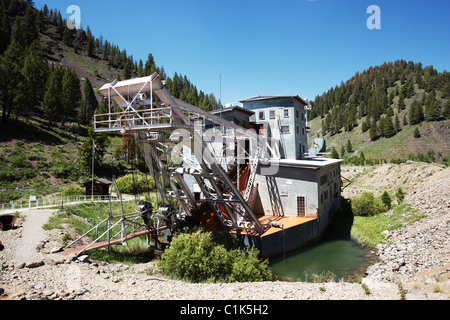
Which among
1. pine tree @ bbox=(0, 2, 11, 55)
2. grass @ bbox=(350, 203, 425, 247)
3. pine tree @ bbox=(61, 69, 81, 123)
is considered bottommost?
grass @ bbox=(350, 203, 425, 247)

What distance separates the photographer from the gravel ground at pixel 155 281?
8.24 m

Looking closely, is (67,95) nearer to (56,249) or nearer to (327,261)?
(56,249)

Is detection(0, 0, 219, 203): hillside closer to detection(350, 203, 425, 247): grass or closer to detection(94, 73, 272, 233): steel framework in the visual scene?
detection(94, 73, 272, 233): steel framework

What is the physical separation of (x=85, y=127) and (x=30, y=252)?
5719cm

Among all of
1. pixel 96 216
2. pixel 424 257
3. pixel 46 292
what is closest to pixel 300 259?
pixel 424 257

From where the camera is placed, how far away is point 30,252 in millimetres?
12117

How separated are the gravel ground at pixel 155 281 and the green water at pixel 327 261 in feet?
4.28

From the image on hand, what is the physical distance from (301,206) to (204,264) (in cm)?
1154

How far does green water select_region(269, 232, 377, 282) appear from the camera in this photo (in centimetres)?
1552

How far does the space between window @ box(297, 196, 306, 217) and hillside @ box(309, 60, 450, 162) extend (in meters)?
52.3

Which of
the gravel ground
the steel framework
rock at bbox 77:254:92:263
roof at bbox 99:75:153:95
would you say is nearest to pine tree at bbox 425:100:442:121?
the gravel ground
